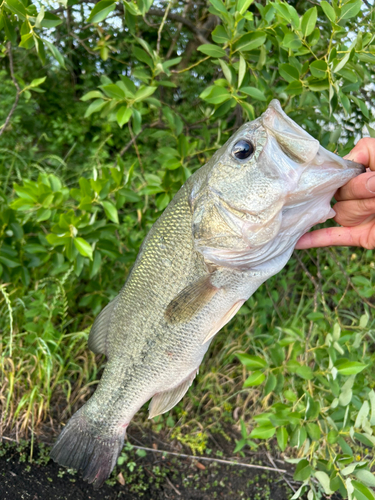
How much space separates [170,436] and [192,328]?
1677mm

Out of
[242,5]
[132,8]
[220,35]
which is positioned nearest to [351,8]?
[242,5]

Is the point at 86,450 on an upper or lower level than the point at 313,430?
upper

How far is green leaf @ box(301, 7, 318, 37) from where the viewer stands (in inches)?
69.7

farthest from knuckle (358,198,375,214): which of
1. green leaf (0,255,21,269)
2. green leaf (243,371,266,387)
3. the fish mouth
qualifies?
green leaf (0,255,21,269)

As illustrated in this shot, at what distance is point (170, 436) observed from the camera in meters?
3.01

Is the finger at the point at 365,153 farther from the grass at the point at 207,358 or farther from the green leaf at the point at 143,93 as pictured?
the green leaf at the point at 143,93

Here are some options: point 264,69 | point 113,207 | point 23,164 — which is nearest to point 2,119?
point 23,164

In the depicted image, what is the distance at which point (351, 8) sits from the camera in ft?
5.64

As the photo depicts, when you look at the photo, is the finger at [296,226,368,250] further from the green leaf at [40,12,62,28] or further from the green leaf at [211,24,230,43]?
the green leaf at [40,12,62,28]

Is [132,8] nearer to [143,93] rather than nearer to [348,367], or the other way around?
[143,93]

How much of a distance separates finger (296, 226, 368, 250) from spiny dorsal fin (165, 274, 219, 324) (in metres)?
0.42

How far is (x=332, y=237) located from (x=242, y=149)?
0.57m

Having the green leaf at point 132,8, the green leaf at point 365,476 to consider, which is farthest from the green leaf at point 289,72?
the green leaf at point 365,476

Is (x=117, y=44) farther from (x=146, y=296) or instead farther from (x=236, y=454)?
(x=236, y=454)
